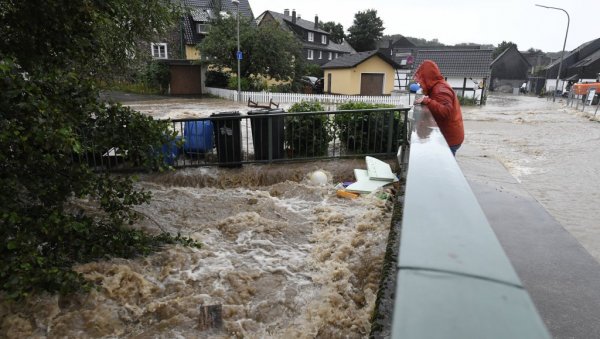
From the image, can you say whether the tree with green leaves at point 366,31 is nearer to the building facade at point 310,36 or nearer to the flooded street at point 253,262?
the building facade at point 310,36

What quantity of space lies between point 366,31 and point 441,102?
6863 centimetres

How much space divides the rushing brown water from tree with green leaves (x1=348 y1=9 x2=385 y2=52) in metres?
67.9

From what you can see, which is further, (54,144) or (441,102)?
(441,102)

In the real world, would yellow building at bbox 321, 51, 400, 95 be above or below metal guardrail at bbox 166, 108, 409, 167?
above

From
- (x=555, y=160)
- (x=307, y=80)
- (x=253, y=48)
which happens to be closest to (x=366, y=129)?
(x=555, y=160)

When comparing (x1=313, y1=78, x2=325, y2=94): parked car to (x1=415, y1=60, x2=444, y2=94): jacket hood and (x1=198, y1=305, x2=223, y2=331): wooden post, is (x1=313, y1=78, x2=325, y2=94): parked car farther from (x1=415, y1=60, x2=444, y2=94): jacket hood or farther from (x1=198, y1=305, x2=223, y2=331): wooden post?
A: (x1=198, y1=305, x2=223, y2=331): wooden post

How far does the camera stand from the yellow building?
3350 centimetres

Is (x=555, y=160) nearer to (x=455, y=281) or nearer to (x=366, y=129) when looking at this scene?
(x=366, y=129)

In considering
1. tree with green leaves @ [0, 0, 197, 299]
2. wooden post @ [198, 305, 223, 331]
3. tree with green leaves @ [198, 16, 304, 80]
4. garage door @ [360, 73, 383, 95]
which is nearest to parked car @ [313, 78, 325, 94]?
garage door @ [360, 73, 383, 95]

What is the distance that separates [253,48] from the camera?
28078 millimetres

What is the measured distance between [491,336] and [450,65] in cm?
3490

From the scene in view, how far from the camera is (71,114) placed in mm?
3400

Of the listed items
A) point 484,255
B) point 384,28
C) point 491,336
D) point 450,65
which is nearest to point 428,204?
point 484,255

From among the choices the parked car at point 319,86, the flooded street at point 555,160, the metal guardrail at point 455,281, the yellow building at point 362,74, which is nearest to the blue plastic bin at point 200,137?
the flooded street at point 555,160
